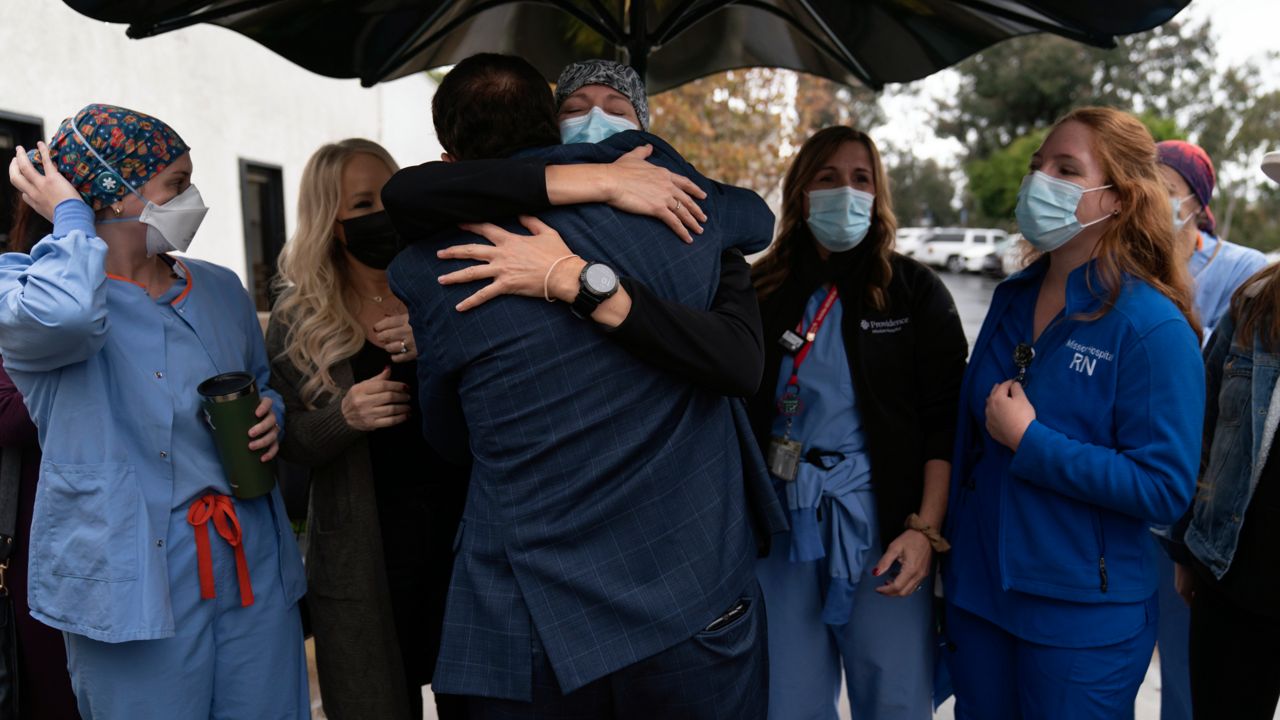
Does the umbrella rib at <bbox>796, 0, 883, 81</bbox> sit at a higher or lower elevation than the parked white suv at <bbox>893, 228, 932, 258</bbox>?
→ higher

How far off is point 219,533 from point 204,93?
675cm

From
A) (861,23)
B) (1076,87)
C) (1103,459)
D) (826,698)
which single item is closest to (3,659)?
(826,698)

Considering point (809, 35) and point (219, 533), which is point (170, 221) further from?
point (809, 35)

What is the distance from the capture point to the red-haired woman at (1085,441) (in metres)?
1.94

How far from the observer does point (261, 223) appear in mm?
8875

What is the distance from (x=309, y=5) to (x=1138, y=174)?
2799 millimetres

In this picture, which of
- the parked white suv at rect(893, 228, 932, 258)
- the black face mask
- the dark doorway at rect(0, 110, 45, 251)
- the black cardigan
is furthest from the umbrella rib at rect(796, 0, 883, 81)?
the parked white suv at rect(893, 228, 932, 258)

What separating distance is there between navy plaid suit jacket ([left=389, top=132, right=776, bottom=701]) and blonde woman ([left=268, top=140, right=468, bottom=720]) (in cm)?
75

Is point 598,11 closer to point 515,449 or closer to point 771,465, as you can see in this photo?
point 771,465

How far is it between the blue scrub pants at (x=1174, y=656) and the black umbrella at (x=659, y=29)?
2.06 m

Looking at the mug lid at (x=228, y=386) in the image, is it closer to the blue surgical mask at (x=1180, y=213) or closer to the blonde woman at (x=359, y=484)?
the blonde woman at (x=359, y=484)

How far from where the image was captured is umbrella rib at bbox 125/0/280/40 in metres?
2.52

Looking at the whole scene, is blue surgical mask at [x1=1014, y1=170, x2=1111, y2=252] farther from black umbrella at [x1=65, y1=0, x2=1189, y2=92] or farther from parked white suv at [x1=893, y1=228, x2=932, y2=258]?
parked white suv at [x1=893, y1=228, x2=932, y2=258]

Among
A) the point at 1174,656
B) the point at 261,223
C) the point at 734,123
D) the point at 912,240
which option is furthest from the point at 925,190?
the point at 1174,656
